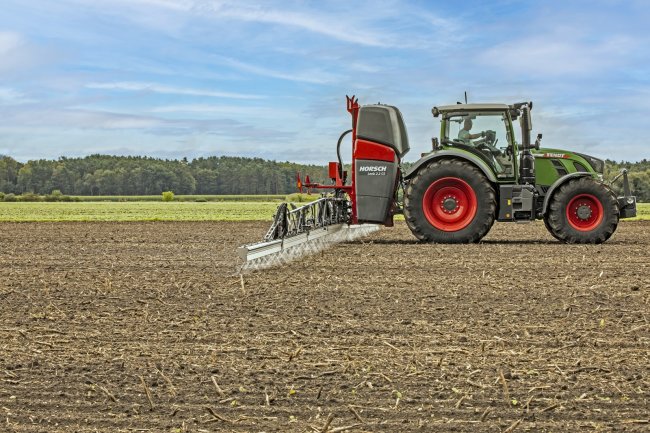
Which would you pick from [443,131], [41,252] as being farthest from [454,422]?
[41,252]

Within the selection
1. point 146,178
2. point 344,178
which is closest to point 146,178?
point 146,178

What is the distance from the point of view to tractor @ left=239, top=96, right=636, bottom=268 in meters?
15.1

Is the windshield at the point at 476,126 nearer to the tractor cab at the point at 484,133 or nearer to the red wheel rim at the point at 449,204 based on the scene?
the tractor cab at the point at 484,133

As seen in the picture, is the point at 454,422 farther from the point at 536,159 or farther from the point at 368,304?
the point at 536,159

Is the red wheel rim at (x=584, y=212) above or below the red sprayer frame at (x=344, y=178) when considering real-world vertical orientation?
below

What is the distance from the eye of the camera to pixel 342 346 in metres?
6.60

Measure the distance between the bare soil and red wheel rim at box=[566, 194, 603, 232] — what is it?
9.69 ft

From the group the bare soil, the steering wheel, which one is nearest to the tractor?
the steering wheel

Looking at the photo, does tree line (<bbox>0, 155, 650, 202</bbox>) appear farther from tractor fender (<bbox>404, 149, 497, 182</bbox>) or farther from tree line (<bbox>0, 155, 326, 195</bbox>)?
tractor fender (<bbox>404, 149, 497, 182</bbox>)

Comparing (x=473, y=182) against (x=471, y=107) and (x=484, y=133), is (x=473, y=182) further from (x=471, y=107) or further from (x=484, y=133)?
(x=471, y=107)

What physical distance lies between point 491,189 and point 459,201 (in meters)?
0.68

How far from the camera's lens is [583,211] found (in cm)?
1529

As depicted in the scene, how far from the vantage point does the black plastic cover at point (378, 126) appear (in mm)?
15641

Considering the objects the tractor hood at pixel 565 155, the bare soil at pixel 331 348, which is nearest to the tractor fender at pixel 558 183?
the tractor hood at pixel 565 155
